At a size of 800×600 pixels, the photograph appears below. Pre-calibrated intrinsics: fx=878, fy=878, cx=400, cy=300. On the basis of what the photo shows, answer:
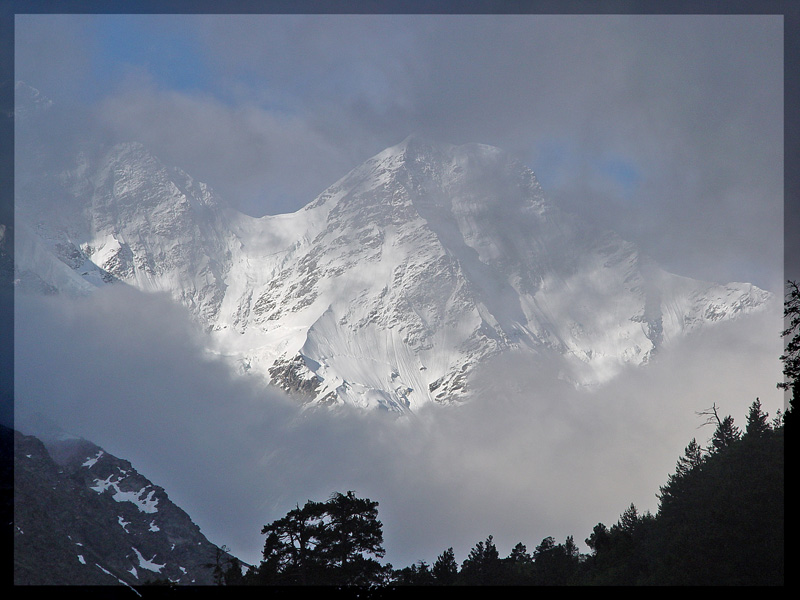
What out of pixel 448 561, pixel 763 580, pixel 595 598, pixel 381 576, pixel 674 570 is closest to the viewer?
pixel 763 580

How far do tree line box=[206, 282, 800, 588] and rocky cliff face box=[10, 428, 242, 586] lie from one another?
6.29 meters

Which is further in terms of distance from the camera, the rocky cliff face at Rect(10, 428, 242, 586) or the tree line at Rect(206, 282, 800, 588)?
the rocky cliff face at Rect(10, 428, 242, 586)

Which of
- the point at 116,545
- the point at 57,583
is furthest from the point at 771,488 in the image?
the point at 116,545

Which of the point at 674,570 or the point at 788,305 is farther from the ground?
the point at 788,305

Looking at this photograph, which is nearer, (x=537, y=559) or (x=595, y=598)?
(x=595, y=598)

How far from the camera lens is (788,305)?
166 ft

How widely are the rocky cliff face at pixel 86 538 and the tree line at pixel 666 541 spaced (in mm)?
6286

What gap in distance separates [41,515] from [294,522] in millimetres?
25779

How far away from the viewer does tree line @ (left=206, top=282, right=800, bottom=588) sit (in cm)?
5116

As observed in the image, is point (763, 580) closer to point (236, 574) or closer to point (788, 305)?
point (788, 305)

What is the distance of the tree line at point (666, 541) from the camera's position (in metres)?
51.2

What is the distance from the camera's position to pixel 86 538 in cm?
13700

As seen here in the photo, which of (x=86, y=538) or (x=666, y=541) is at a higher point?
(x=86, y=538)

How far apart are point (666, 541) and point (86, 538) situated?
10531 cm
